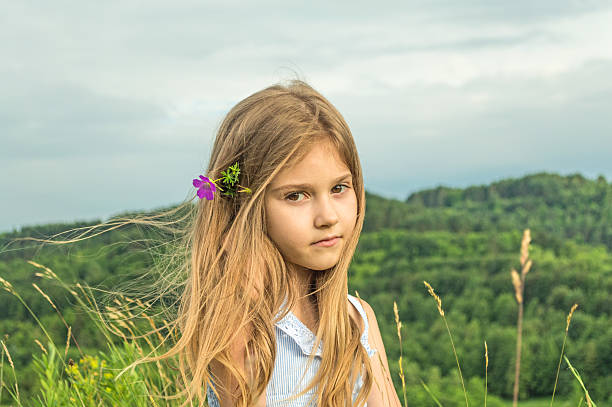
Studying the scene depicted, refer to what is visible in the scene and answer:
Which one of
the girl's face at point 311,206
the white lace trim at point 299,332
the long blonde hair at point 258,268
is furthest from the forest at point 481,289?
the girl's face at point 311,206

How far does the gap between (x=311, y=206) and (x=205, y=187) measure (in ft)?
1.41

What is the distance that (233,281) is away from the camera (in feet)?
6.77

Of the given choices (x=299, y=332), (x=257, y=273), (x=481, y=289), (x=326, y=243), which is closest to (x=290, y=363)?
(x=299, y=332)

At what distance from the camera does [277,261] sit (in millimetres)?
2092

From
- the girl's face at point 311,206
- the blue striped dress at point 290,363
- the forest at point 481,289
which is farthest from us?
the forest at point 481,289

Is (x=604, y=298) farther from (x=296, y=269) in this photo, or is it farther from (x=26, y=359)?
A: (x=296, y=269)

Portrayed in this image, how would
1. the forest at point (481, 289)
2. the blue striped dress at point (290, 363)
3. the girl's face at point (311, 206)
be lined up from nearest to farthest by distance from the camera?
the girl's face at point (311, 206)
the blue striped dress at point (290, 363)
the forest at point (481, 289)

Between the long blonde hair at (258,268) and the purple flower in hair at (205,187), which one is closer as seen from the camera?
the long blonde hair at (258,268)

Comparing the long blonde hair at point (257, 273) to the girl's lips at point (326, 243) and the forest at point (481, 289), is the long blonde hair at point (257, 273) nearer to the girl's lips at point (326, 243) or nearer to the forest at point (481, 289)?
the girl's lips at point (326, 243)

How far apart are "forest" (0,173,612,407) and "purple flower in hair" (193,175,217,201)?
6040mm

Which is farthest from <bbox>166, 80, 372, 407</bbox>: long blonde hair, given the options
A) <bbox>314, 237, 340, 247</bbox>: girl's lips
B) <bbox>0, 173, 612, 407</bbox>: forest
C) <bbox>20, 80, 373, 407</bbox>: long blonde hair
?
<bbox>0, 173, 612, 407</bbox>: forest

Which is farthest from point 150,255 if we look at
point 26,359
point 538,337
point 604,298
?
point 604,298

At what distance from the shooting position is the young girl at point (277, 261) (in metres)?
1.98

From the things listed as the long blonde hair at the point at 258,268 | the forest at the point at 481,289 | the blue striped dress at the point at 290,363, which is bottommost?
the forest at the point at 481,289
